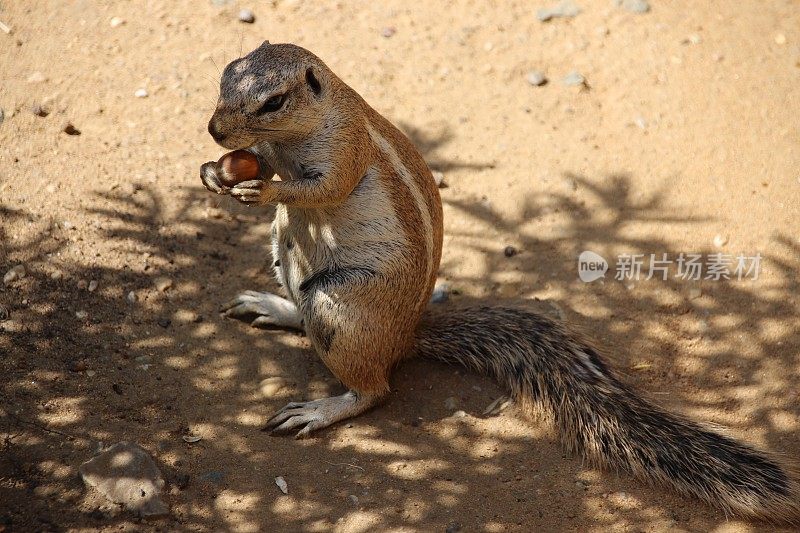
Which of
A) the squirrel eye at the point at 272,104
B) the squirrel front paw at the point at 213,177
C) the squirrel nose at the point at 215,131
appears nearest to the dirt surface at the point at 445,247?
the squirrel front paw at the point at 213,177

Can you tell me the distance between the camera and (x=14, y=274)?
4.62 meters

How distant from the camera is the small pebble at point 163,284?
487cm

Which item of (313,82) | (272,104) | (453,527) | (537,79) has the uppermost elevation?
(537,79)

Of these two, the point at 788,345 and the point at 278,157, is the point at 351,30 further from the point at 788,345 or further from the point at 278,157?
the point at 788,345

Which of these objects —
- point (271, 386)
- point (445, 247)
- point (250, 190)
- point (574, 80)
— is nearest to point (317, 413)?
point (271, 386)

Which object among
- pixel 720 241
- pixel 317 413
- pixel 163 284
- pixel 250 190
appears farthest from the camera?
pixel 720 241

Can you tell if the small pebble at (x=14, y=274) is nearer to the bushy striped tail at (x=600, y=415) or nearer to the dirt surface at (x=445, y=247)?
the dirt surface at (x=445, y=247)

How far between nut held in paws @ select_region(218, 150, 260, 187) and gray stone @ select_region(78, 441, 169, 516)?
131 centimetres

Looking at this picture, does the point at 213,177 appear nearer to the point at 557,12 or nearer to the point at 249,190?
the point at 249,190

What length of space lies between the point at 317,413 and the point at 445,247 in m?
1.67

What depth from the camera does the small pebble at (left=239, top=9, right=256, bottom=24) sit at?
20.3 ft

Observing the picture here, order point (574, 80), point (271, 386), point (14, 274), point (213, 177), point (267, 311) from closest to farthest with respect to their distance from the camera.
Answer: point (213, 177), point (271, 386), point (14, 274), point (267, 311), point (574, 80)

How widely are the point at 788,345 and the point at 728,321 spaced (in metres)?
0.35

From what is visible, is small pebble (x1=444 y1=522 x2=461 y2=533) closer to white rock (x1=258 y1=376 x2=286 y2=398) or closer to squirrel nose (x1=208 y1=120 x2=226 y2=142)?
white rock (x1=258 y1=376 x2=286 y2=398)
